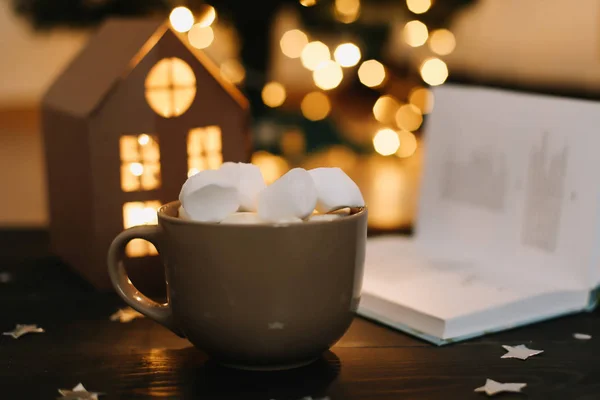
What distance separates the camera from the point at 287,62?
3.00 metres

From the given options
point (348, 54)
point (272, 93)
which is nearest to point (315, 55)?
point (272, 93)

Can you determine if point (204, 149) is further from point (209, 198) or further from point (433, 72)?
point (433, 72)

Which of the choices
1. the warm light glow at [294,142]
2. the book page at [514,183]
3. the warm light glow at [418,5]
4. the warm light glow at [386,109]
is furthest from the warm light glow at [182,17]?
the warm light glow at [294,142]

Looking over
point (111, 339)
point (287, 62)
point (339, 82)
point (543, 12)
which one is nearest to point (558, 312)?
point (111, 339)

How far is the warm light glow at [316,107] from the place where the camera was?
2.56 m

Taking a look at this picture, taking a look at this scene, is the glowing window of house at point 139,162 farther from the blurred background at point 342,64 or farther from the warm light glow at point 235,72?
the warm light glow at point 235,72

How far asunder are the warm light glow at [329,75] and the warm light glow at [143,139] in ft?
4.55

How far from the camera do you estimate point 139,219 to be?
0.77 meters

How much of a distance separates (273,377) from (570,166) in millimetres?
395

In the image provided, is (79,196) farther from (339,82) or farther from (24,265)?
(339,82)

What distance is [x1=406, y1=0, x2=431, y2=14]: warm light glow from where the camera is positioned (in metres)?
1.65

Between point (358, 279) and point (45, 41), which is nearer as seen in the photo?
point (358, 279)

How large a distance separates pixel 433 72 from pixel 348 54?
1.32 ft

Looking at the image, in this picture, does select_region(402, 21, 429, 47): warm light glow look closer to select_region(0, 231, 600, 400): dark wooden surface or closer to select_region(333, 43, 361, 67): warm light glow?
select_region(333, 43, 361, 67): warm light glow
